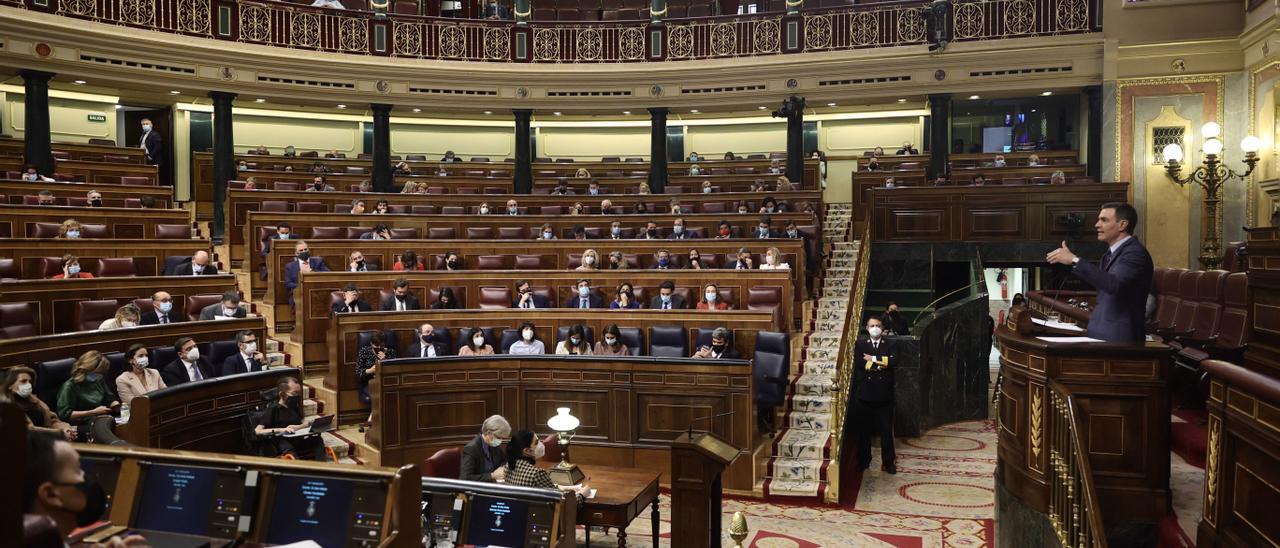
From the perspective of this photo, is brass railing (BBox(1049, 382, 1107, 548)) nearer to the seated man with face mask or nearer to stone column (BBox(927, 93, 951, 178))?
the seated man with face mask

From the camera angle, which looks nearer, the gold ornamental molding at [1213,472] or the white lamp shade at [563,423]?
the gold ornamental molding at [1213,472]

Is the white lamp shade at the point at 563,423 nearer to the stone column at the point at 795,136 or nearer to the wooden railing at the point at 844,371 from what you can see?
the wooden railing at the point at 844,371

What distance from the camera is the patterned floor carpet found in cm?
599

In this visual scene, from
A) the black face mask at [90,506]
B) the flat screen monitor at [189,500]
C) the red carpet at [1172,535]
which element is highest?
the black face mask at [90,506]

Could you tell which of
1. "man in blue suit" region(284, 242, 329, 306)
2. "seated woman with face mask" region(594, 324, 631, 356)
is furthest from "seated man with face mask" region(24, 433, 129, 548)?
"man in blue suit" region(284, 242, 329, 306)

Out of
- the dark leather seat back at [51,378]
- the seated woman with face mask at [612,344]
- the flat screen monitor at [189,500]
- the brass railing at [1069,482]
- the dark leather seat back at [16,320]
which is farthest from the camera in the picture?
the seated woman with face mask at [612,344]

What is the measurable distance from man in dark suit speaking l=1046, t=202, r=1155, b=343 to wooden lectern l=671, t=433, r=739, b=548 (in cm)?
181

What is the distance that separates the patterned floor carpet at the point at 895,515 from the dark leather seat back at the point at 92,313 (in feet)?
15.8

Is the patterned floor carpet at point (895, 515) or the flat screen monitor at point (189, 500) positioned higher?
the flat screen monitor at point (189, 500)

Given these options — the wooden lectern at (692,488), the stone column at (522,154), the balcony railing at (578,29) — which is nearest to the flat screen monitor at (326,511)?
the wooden lectern at (692,488)

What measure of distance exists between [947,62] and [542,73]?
6.85 metres

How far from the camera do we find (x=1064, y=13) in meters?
13.5

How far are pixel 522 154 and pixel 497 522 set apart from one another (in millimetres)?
13083

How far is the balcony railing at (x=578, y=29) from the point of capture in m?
Answer: 13.4
